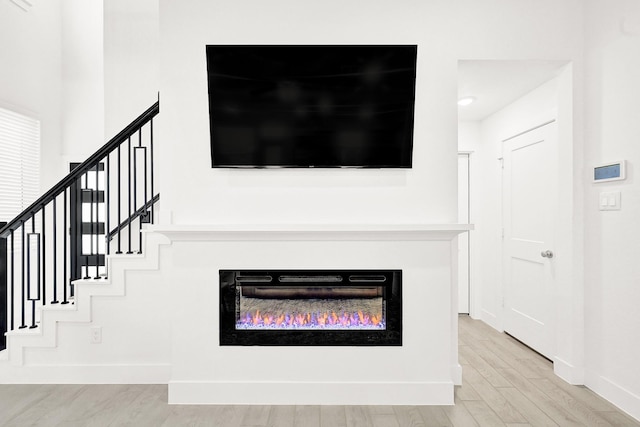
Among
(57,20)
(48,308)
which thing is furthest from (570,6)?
(57,20)

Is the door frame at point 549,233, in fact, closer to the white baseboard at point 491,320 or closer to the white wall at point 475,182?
the white baseboard at point 491,320

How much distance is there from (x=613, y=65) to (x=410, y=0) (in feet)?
4.72

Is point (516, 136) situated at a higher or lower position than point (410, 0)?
lower

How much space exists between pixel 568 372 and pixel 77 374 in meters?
3.70

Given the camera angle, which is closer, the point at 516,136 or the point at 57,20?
the point at 516,136

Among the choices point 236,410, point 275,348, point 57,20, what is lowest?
point 236,410

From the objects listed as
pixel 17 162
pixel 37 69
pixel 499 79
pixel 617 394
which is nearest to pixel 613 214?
pixel 617 394

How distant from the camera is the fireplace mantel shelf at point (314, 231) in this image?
2.70 m

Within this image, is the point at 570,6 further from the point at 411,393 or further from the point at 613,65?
the point at 411,393

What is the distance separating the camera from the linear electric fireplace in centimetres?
282

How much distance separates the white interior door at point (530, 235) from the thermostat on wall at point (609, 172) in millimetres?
649

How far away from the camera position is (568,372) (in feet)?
10.0

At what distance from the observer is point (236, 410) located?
2.66 meters

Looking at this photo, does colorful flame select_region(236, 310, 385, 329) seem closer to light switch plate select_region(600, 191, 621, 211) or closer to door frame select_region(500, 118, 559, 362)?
door frame select_region(500, 118, 559, 362)
